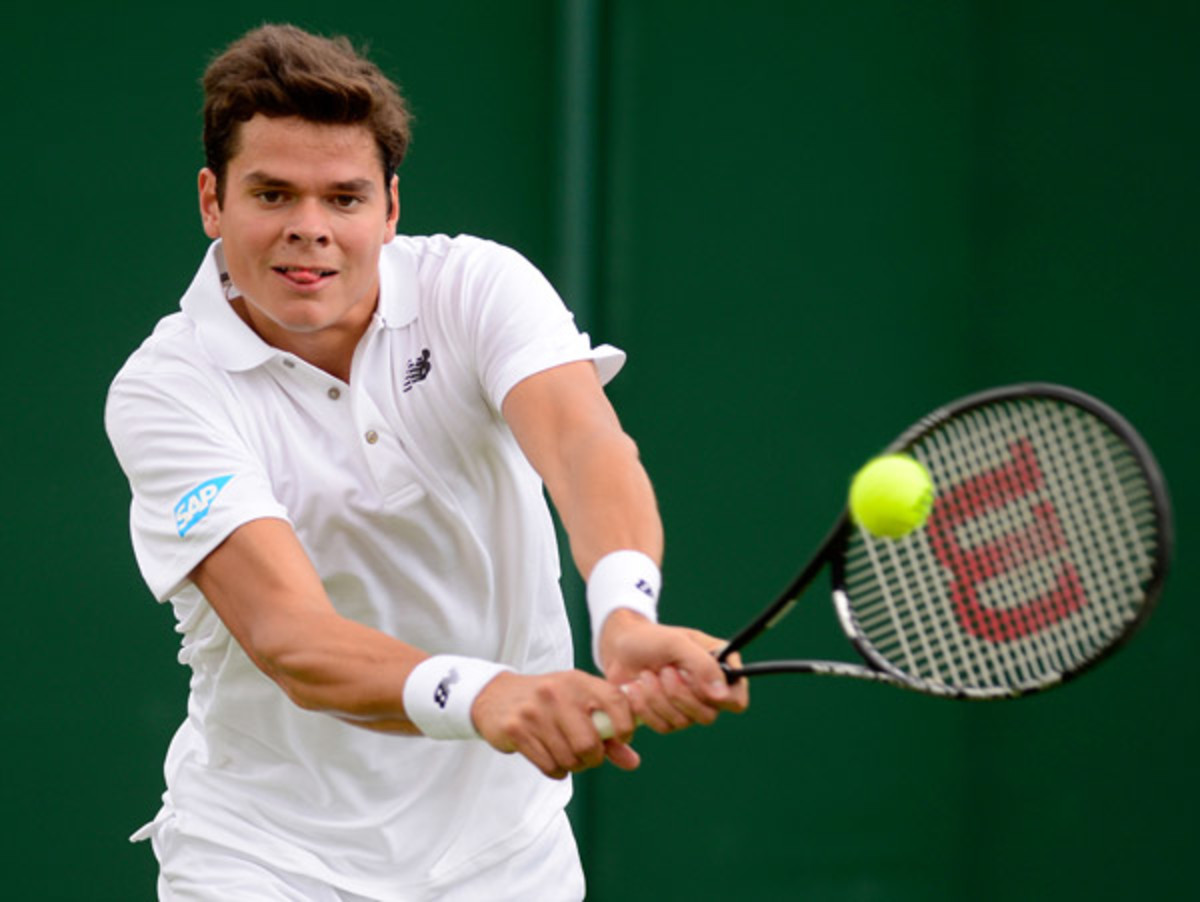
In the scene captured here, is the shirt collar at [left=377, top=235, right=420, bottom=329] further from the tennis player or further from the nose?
the nose

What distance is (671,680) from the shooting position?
7.92 ft

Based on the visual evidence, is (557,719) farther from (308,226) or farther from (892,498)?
(308,226)

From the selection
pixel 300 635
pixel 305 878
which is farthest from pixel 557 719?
pixel 305 878

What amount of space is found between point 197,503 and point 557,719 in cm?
62

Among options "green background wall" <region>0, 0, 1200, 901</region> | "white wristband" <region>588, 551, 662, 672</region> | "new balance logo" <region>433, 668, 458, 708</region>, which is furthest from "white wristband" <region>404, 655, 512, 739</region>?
"green background wall" <region>0, 0, 1200, 901</region>

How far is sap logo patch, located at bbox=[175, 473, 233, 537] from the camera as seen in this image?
2.67 m

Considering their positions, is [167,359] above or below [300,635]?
above

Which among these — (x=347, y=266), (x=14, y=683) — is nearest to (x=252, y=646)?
(x=347, y=266)

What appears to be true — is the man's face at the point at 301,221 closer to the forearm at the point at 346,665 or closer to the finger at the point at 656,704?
the forearm at the point at 346,665

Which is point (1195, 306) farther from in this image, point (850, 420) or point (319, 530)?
point (319, 530)

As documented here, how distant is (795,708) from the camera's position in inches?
186

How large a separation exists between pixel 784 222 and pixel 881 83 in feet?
1.27

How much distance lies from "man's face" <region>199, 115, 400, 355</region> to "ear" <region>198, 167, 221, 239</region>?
0.37 feet

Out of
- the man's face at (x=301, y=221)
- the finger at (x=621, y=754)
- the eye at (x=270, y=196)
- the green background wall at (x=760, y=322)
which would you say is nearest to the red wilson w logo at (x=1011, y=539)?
the finger at (x=621, y=754)
